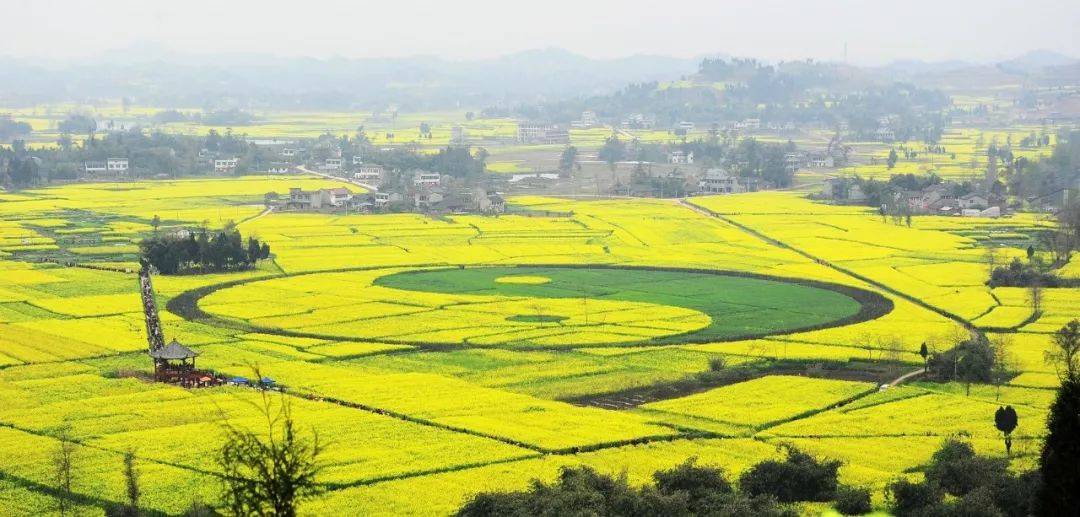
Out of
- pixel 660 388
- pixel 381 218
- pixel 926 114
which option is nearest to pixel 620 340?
pixel 660 388

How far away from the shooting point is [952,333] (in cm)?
3819

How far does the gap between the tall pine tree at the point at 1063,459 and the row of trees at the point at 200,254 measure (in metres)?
37.0

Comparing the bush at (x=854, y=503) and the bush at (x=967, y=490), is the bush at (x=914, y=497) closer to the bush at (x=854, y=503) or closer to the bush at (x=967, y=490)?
the bush at (x=967, y=490)

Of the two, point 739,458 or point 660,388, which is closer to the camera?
point 739,458

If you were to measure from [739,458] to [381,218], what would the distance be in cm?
4648

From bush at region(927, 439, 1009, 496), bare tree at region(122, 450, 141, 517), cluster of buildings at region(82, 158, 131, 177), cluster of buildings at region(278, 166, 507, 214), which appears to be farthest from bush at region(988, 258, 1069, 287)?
cluster of buildings at region(82, 158, 131, 177)

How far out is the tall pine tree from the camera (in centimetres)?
1747

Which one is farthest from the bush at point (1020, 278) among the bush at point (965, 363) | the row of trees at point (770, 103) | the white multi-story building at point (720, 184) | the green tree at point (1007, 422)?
the row of trees at point (770, 103)

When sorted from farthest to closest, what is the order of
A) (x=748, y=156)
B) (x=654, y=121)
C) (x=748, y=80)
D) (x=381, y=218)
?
1. (x=748, y=80)
2. (x=654, y=121)
3. (x=748, y=156)
4. (x=381, y=218)

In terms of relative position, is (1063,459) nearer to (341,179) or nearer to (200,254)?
(200,254)

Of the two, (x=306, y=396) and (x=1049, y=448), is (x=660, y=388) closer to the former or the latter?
(x=306, y=396)

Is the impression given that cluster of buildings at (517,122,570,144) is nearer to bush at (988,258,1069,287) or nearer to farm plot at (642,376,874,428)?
bush at (988,258,1069,287)

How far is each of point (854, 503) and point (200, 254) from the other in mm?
33636

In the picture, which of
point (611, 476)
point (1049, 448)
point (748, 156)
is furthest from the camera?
point (748, 156)
